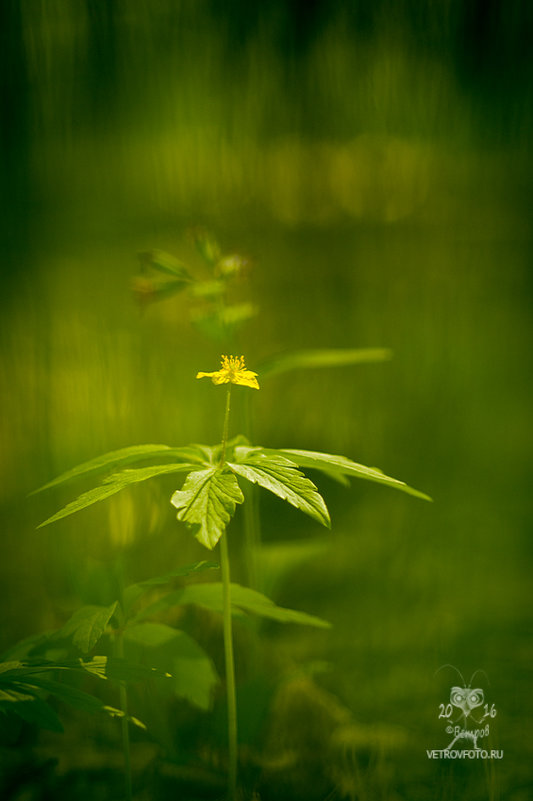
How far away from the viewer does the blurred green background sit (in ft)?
2.86

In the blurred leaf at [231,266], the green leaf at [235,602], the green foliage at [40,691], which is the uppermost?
the blurred leaf at [231,266]

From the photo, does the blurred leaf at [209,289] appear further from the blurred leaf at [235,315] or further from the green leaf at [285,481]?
the green leaf at [285,481]

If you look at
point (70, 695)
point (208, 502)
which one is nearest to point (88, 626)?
point (70, 695)

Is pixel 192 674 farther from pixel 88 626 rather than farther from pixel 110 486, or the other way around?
pixel 110 486

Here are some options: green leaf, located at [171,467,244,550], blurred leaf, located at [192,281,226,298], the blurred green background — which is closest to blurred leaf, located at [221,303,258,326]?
blurred leaf, located at [192,281,226,298]

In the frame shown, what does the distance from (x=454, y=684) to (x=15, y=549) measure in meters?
0.70

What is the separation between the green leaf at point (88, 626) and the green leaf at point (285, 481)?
7.0 inches

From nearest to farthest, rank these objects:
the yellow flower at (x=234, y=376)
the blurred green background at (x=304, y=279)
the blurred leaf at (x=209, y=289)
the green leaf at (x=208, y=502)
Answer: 1. the green leaf at (x=208, y=502)
2. the yellow flower at (x=234, y=376)
3. the blurred leaf at (x=209, y=289)
4. the blurred green background at (x=304, y=279)

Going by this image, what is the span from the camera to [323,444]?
95 centimetres

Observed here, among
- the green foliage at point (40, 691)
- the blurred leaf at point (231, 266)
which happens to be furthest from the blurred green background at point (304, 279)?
the green foliage at point (40, 691)

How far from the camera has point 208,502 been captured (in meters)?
0.42

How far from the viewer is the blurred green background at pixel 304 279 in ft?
2.86

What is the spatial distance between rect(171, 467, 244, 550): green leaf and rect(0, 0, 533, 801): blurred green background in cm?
47

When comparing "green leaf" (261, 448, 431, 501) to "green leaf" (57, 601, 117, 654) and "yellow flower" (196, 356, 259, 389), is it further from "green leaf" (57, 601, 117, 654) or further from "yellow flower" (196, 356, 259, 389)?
"green leaf" (57, 601, 117, 654)
